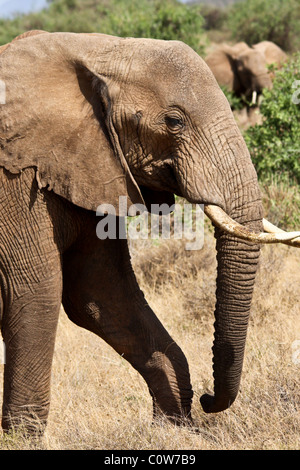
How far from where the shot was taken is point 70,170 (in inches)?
143

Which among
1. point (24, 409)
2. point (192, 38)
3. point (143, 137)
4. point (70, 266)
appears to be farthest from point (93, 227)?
point (192, 38)

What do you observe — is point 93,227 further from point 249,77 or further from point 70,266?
point 249,77

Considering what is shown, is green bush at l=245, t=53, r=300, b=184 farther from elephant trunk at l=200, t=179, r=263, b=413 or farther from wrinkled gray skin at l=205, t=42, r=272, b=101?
wrinkled gray skin at l=205, t=42, r=272, b=101

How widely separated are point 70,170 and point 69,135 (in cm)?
16

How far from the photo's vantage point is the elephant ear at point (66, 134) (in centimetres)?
361

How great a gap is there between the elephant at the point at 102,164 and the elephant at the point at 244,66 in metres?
13.1

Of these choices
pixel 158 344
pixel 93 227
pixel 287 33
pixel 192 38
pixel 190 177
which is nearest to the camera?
pixel 190 177

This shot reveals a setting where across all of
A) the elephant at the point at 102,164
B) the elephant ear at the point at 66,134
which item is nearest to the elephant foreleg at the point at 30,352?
the elephant at the point at 102,164

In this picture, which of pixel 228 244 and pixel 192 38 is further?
pixel 192 38

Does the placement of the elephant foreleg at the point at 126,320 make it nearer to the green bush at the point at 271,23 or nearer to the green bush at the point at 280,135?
the green bush at the point at 280,135

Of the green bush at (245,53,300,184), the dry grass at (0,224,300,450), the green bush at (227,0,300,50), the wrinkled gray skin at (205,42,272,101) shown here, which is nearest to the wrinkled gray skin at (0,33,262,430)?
the dry grass at (0,224,300,450)

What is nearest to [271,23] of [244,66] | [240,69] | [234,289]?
[240,69]

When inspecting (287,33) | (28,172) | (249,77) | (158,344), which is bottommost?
(158,344)

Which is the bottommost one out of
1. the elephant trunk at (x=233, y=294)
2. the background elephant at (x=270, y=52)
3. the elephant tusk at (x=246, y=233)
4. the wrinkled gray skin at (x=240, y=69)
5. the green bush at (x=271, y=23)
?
the elephant trunk at (x=233, y=294)
